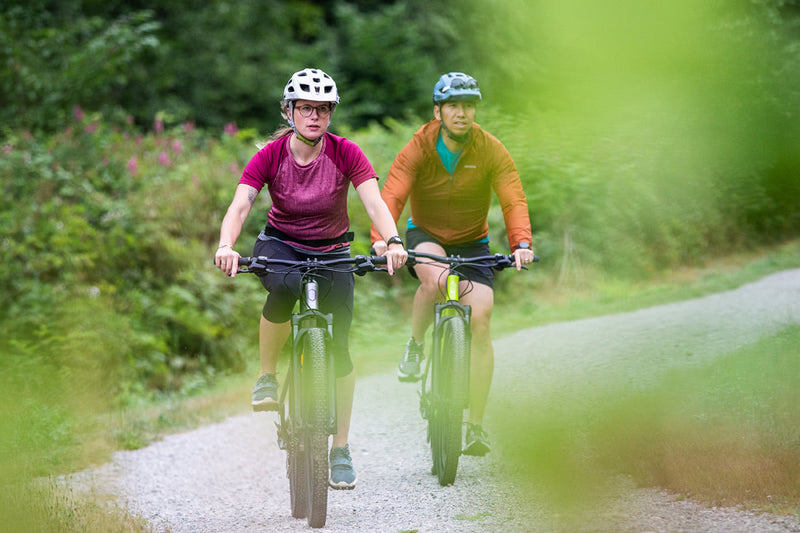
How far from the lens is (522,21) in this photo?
112 cm

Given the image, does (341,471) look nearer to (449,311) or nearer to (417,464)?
(449,311)

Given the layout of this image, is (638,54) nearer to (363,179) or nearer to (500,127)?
(500,127)

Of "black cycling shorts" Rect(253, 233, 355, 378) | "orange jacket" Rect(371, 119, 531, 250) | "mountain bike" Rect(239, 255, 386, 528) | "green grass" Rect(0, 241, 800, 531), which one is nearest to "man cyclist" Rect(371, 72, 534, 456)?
"orange jacket" Rect(371, 119, 531, 250)

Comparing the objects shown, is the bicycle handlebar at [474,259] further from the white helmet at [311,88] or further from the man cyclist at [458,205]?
the white helmet at [311,88]

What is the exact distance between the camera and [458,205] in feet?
17.7

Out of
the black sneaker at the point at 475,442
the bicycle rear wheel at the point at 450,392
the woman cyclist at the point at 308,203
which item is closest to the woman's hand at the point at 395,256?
the woman cyclist at the point at 308,203

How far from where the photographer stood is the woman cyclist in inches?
172

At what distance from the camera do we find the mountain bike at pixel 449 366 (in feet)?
15.9

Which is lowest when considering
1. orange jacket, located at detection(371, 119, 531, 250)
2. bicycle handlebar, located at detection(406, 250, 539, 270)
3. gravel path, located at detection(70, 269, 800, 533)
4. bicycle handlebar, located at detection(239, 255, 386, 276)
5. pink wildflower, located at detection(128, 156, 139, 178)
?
gravel path, located at detection(70, 269, 800, 533)

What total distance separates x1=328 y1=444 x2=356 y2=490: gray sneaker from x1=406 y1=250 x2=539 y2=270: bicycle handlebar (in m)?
1.12

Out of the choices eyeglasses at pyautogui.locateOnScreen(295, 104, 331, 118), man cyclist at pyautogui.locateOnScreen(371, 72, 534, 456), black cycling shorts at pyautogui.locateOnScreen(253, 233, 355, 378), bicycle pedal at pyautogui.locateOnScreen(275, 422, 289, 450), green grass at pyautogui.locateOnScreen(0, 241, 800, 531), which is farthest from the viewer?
man cyclist at pyautogui.locateOnScreen(371, 72, 534, 456)

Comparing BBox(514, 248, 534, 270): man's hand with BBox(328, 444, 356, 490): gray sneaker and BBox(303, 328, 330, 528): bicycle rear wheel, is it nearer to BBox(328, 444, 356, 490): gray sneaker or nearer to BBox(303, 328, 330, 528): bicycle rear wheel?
BBox(303, 328, 330, 528): bicycle rear wheel

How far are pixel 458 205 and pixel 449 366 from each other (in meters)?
1.05

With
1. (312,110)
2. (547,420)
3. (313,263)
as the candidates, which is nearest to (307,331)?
(313,263)
